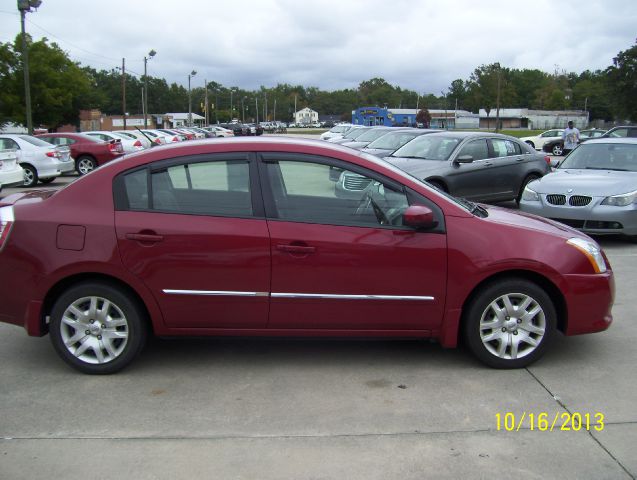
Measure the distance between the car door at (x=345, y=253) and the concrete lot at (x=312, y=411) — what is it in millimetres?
474

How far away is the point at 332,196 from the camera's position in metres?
4.36

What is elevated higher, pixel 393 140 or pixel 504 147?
pixel 393 140

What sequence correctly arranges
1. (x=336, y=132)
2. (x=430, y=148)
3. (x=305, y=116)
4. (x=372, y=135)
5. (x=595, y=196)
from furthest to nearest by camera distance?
1. (x=305, y=116)
2. (x=336, y=132)
3. (x=372, y=135)
4. (x=430, y=148)
5. (x=595, y=196)

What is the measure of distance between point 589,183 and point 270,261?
21.3 feet

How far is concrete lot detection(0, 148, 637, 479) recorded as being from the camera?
10.5 ft

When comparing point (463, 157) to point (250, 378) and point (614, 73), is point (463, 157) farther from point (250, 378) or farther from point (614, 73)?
point (614, 73)

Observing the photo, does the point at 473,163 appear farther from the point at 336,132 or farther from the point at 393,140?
the point at 336,132

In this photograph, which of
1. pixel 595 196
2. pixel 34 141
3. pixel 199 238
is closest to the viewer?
pixel 199 238

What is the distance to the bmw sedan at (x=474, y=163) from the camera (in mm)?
11320

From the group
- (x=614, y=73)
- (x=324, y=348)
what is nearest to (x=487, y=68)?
(x=614, y=73)

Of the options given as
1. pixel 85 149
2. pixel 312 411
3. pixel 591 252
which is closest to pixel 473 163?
pixel 591 252

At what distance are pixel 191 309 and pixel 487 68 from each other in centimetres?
10748

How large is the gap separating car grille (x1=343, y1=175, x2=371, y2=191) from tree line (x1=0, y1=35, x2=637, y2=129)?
144 feet

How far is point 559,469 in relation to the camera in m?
3.18
